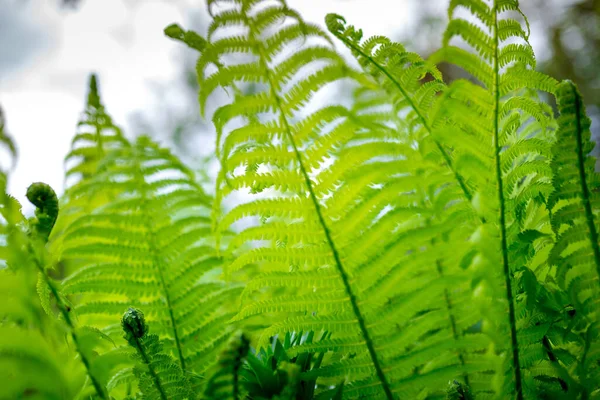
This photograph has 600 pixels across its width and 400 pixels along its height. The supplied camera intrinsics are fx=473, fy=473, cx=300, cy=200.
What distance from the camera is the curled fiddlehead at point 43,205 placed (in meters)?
0.45

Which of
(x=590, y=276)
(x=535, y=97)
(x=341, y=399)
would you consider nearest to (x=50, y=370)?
(x=341, y=399)

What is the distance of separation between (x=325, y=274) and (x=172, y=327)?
10.9 inches

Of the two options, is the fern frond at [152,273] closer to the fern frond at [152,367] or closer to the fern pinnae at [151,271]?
the fern pinnae at [151,271]

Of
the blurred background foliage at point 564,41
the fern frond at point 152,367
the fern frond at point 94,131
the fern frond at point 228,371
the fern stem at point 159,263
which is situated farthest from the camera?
the blurred background foliage at point 564,41

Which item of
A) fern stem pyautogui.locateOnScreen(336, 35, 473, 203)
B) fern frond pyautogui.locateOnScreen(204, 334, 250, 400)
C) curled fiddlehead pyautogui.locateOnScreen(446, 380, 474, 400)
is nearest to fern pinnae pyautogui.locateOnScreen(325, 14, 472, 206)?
fern stem pyautogui.locateOnScreen(336, 35, 473, 203)

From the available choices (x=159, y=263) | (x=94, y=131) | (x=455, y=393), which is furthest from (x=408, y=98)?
(x=94, y=131)

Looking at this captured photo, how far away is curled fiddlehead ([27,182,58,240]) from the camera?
1.48 ft

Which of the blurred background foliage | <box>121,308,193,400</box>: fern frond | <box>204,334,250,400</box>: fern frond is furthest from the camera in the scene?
the blurred background foliage

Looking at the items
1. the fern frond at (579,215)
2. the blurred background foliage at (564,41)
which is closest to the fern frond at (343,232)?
the fern frond at (579,215)

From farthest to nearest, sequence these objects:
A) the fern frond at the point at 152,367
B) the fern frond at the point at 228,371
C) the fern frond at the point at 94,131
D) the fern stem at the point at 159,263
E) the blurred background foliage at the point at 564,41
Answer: the blurred background foliage at the point at 564,41, the fern frond at the point at 94,131, the fern stem at the point at 159,263, the fern frond at the point at 152,367, the fern frond at the point at 228,371

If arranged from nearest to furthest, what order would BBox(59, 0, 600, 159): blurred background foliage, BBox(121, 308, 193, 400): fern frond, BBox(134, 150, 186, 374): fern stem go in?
BBox(121, 308, 193, 400): fern frond, BBox(134, 150, 186, 374): fern stem, BBox(59, 0, 600, 159): blurred background foliage

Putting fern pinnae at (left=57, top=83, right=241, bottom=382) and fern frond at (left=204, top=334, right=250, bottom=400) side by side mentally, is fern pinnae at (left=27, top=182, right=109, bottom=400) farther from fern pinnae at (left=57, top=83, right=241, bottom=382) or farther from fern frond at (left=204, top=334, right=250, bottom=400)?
fern pinnae at (left=57, top=83, right=241, bottom=382)

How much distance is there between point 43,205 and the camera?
461 mm

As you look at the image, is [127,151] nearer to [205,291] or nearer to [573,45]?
[205,291]
